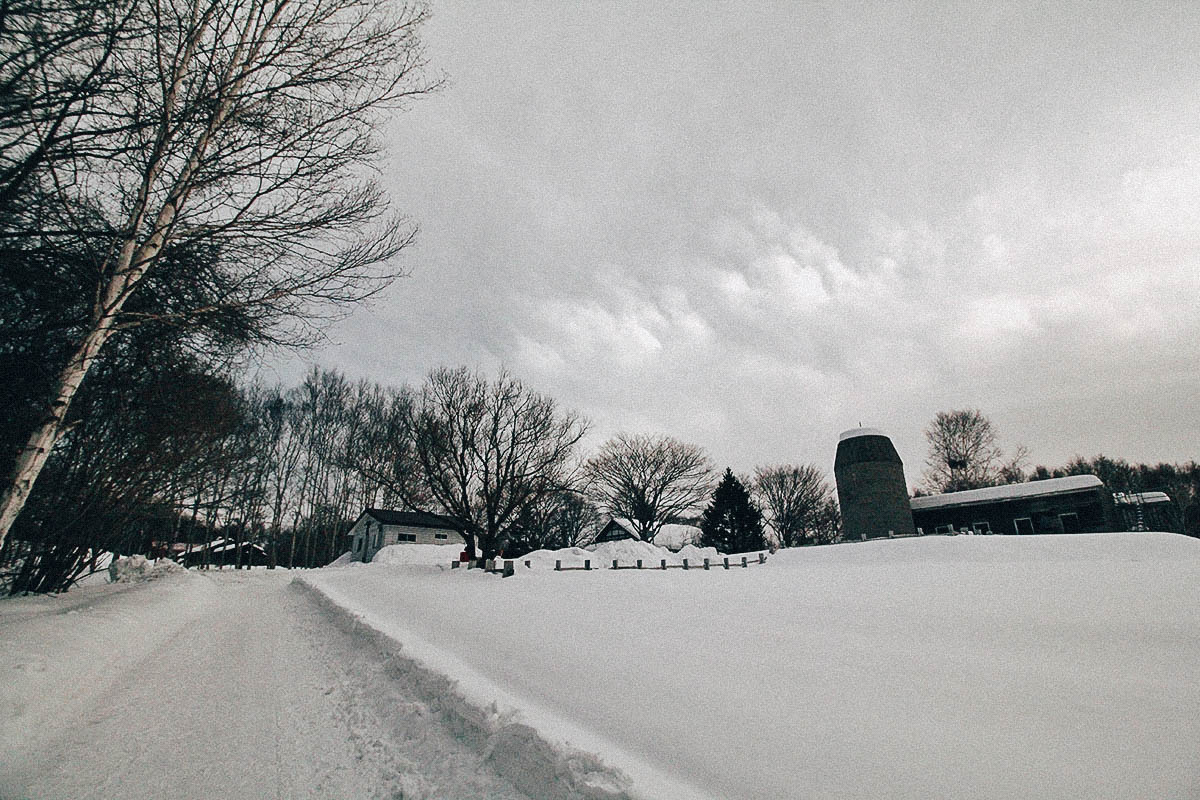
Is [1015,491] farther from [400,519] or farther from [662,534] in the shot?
[400,519]

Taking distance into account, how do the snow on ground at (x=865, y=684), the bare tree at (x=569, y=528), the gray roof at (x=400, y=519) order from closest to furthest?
1. the snow on ground at (x=865, y=684)
2. the gray roof at (x=400, y=519)
3. the bare tree at (x=569, y=528)

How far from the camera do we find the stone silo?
29.1m

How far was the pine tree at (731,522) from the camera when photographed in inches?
1350

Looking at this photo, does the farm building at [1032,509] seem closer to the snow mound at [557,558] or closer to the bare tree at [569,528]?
the snow mound at [557,558]

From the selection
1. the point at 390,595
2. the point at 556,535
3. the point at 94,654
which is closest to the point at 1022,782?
the point at 94,654

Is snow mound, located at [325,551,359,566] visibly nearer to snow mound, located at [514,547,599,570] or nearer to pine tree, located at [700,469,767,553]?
snow mound, located at [514,547,599,570]

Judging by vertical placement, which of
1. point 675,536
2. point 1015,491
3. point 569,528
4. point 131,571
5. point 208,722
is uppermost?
point 1015,491

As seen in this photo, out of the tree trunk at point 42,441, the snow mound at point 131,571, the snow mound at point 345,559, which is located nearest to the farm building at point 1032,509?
the tree trunk at point 42,441

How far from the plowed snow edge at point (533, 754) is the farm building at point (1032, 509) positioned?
117 feet

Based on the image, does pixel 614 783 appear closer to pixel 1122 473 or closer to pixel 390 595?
pixel 390 595

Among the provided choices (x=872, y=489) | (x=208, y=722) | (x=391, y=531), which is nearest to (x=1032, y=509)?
(x=872, y=489)

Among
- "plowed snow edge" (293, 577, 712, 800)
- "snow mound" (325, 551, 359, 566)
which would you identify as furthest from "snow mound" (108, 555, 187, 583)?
"snow mound" (325, 551, 359, 566)

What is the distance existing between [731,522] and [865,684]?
108 ft

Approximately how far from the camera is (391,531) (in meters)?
37.5
